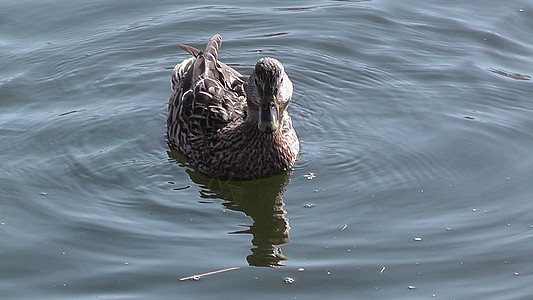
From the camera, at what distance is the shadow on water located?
8.28 metres

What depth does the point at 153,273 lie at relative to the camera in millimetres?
7789

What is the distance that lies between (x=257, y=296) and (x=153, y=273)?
84 centimetres

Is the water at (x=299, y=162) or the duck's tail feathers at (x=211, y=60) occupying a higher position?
the duck's tail feathers at (x=211, y=60)

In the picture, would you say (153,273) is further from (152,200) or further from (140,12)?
(140,12)

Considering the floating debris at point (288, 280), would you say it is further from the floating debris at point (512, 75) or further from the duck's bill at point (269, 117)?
the floating debris at point (512, 75)

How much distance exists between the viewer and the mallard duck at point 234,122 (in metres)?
9.19

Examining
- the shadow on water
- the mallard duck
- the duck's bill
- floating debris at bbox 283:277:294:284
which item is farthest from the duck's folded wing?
floating debris at bbox 283:277:294:284

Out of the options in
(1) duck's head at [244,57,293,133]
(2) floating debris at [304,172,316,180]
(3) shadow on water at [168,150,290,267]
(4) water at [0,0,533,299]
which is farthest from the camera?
(2) floating debris at [304,172,316,180]

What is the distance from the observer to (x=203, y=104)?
33.3ft

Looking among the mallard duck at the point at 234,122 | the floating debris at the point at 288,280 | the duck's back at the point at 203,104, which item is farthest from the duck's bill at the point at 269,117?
the floating debris at the point at 288,280

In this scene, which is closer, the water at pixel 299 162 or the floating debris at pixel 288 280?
the floating debris at pixel 288 280

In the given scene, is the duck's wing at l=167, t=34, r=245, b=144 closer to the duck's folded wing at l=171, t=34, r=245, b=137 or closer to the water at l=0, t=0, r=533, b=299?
the duck's folded wing at l=171, t=34, r=245, b=137

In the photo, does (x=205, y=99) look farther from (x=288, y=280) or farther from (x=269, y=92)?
(x=288, y=280)

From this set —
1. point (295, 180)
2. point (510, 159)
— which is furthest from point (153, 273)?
point (510, 159)
